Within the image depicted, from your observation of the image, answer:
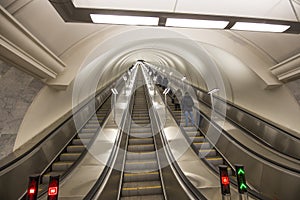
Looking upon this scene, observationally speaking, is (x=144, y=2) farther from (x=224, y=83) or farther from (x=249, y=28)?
(x=224, y=83)

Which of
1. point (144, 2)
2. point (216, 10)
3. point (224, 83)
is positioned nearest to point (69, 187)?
point (144, 2)

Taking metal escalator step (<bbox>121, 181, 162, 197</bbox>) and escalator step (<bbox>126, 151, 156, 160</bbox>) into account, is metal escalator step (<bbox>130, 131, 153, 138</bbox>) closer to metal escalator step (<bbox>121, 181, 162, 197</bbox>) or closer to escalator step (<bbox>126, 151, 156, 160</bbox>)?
escalator step (<bbox>126, 151, 156, 160</bbox>)

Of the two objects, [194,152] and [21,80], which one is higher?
[21,80]

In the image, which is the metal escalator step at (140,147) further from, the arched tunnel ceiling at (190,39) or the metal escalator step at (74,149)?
the arched tunnel ceiling at (190,39)

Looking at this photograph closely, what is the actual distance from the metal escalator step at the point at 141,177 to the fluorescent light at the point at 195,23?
11.4 feet

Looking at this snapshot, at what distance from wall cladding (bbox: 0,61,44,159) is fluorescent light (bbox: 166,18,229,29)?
9.76 ft

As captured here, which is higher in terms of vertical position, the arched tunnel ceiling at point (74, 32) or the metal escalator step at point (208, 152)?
the arched tunnel ceiling at point (74, 32)

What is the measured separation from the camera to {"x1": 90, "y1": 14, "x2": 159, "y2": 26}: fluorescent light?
2260 mm

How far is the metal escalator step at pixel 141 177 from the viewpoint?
14.2 ft

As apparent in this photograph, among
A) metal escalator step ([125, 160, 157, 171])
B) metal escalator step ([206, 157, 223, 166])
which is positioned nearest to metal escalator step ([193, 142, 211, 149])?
metal escalator step ([206, 157, 223, 166])

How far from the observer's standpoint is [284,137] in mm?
4230

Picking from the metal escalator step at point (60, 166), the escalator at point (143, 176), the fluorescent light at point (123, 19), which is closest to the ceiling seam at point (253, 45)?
the fluorescent light at point (123, 19)

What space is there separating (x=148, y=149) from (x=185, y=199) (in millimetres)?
2743

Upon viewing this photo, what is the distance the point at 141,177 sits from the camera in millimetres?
4352
